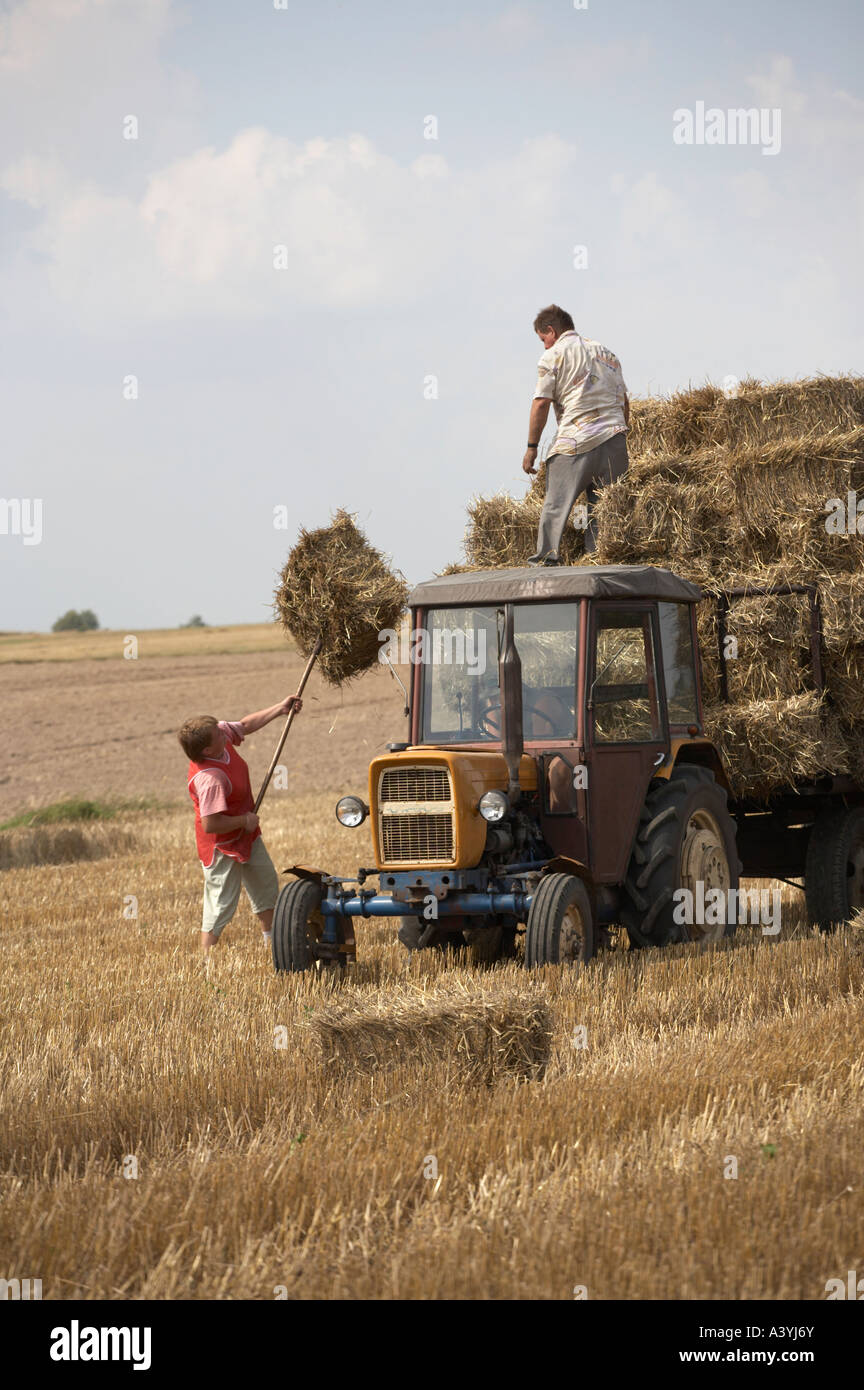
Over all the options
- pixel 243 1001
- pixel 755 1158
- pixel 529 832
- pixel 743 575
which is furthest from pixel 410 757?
pixel 755 1158

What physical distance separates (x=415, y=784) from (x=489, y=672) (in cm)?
87

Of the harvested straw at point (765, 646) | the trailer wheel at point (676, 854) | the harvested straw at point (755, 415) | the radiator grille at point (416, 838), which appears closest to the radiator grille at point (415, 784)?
the radiator grille at point (416, 838)

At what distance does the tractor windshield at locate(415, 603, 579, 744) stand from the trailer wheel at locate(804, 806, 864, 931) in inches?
93.1

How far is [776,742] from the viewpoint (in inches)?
343

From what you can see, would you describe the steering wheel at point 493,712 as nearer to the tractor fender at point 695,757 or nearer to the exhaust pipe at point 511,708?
the exhaust pipe at point 511,708

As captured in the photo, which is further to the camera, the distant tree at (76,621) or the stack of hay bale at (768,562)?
the distant tree at (76,621)

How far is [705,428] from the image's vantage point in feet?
31.8

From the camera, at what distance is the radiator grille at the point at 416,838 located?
7500 millimetres

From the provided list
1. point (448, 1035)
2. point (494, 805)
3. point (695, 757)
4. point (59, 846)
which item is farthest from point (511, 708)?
point (59, 846)

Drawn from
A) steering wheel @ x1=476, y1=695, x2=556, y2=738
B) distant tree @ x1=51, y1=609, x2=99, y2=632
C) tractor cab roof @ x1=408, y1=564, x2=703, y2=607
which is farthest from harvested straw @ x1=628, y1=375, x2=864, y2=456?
distant tree @ x1=51, y1=609, x2=99, y2=632

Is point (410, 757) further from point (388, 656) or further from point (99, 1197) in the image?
point (99, 1197)

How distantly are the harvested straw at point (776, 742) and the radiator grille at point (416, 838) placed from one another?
2.18m

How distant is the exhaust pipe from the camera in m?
7.16

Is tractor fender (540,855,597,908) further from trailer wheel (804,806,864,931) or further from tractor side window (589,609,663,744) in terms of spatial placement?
trailer wheel (804,806,864,931)
